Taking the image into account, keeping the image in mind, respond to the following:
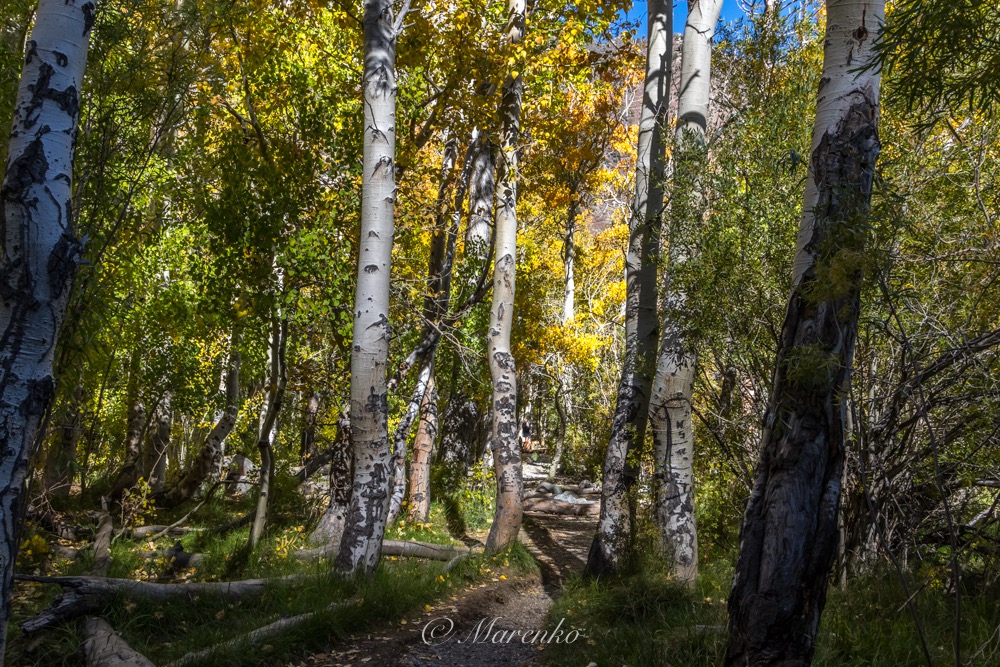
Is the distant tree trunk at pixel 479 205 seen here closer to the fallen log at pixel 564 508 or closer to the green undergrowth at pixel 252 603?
the green undergrowth at pixel 252 603

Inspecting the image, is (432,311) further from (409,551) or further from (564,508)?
(564,508)

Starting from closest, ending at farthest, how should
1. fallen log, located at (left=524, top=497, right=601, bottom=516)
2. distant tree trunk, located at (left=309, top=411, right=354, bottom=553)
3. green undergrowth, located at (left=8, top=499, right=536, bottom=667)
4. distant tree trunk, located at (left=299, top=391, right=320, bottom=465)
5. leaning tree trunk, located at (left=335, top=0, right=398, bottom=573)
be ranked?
green undergrowth, located at (left=8, top=499, right=536, bottom=667)
leaning tree trunk, located at (left=335, top=0, right=398, bottom=573)
distant tree trunk, located at (left=309, top=411, right=354, bottom=553)
distant tree trunk, located at (left=299, top=391, right=320, bottom=465)
fallen log, located at (left=524, top=497, right=601, bottom=516)

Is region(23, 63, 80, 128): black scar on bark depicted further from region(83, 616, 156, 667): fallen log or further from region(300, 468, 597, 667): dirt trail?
region(300, 468, 597, 667): dirt trail

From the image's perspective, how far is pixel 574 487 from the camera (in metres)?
19.3

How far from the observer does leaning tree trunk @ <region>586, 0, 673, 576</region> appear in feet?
23.5

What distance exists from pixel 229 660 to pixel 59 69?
3.70 m

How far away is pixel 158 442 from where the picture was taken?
13.2 metres

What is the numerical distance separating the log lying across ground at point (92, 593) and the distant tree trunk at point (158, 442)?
671cm

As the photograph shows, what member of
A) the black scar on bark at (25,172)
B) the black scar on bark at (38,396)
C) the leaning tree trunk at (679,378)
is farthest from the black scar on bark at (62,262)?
the leaning tree trunk at (679,378)

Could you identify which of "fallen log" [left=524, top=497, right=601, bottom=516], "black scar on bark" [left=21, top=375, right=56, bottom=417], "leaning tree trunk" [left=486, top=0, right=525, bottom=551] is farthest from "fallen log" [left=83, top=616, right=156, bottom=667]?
"fallen log" [left=524, top=497, right=601, bottom=516]

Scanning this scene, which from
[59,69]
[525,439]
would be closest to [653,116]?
[59,69]

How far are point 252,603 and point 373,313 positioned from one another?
9.05 feet

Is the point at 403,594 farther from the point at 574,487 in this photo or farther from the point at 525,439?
the point at 525,439

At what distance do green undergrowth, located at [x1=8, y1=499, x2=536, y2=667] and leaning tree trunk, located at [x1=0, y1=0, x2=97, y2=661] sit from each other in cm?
189
